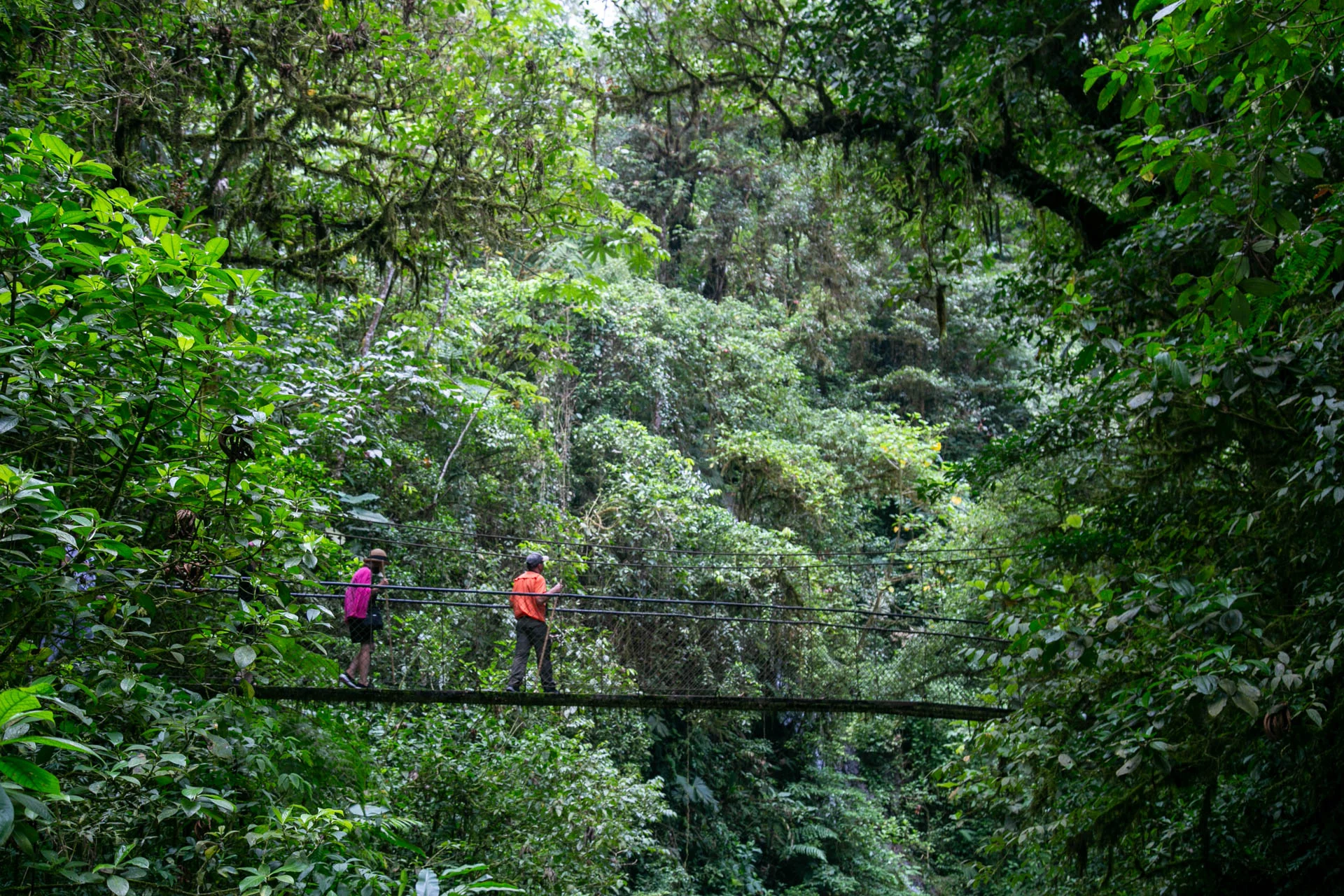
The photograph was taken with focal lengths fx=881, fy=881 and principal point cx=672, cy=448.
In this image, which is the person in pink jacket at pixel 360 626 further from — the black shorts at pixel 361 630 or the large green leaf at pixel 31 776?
the large green leaf at pixel 31 776

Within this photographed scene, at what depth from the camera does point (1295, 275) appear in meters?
1.93

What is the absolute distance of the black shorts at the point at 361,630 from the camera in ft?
11.6

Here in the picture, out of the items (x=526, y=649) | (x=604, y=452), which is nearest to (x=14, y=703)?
(x=526, y=649)

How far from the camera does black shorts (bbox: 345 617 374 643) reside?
3524 millimetres

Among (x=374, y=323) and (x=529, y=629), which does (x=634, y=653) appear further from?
(x=374, y=323)

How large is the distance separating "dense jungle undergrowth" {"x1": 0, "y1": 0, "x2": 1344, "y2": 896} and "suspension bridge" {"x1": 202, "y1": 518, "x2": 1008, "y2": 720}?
0.26 ft

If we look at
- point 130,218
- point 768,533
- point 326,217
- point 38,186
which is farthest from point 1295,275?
point 768,533

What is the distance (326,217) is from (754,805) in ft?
20.5

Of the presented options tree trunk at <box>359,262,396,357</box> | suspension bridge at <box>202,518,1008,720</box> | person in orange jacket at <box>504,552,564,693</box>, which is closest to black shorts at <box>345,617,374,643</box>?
suspension bridge at <box>202,518,1008,720</box>

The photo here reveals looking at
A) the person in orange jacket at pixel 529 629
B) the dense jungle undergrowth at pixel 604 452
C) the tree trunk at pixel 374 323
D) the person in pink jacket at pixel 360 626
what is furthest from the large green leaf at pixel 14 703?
the tree trunk at pixel 374 323

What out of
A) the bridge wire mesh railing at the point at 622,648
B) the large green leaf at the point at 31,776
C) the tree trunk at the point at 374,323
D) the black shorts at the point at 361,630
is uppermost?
the tree trunk at the point at 374,323

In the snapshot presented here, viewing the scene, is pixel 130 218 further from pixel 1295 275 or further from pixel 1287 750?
pixel 1287 750

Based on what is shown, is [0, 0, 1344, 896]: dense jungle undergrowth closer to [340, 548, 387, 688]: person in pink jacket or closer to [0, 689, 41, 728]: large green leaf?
[0, 689, 41, 728]: large green leaf

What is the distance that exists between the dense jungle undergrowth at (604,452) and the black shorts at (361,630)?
21 cm
